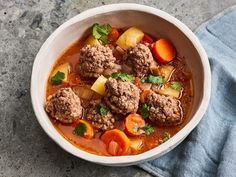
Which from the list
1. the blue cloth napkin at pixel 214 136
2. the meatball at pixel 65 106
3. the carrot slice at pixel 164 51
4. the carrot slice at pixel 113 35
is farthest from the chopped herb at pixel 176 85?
the meatball at pixel 65 106

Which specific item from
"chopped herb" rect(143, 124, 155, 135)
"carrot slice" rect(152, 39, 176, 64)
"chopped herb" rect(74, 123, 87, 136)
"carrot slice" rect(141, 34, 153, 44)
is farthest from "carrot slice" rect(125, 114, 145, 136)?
"carrot slice" rect(141, 34, 153, 44)

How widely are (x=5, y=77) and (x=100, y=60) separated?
29.8 inches

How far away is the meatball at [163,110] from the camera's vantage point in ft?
11.5

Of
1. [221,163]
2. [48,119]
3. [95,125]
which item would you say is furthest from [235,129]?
[48,119]

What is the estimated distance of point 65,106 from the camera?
349 centimetres

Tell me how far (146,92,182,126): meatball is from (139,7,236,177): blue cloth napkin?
25 centimetres

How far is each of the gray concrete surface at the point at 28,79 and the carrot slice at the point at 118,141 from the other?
0.24 metres

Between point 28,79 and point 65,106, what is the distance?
1.97ft

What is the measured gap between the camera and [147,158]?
341 cm

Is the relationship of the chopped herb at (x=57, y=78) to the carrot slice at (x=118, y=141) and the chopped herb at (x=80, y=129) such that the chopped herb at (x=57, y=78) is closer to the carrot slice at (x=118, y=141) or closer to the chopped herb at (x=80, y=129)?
the chopped herb at (x=80, y=129)

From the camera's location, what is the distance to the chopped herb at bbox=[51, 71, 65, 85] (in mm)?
3713

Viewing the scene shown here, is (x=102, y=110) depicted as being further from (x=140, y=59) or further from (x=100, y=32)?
(x=100, y=32)

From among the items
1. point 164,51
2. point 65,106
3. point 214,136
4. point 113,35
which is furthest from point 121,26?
point 214,136

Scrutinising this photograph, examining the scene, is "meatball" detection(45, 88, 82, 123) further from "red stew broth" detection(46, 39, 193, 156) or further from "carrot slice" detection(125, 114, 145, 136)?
"carrot slice" detection(125, 114, 145, 136)
